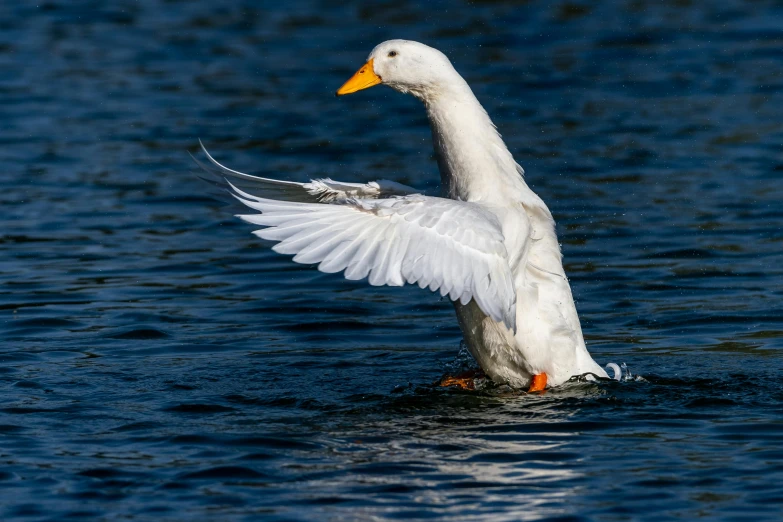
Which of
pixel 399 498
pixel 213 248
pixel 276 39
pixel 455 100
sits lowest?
pixel 399 498

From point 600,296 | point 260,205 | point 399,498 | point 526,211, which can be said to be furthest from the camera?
point 600,296

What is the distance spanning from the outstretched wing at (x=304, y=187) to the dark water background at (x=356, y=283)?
1.25 metres

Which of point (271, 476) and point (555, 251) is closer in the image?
point (271, 476)

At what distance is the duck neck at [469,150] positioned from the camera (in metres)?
8.02

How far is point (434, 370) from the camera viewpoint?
905 centimetres

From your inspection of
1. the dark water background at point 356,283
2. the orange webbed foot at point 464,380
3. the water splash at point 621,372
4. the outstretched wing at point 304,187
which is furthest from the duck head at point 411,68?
the water splash at point 621,372

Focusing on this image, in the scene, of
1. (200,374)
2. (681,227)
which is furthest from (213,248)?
(681,227)

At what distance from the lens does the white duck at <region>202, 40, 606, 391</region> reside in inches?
280

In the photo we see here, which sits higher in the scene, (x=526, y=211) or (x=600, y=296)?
(x=526, y=211)

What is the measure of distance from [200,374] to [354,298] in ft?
8.61

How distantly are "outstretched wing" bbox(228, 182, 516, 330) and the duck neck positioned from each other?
0.62 metres

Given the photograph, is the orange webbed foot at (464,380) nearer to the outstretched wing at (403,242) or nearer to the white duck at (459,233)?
the white duck at (459,233)

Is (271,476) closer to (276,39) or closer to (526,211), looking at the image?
(526,211)

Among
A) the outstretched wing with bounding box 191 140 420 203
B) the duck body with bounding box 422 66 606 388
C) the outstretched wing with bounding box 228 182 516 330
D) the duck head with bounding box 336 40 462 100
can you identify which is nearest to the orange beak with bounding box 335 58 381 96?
the duck head with bounding box 336 40 462 100
